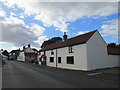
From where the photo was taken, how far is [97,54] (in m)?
22.9

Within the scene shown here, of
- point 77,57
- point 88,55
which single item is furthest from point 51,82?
point 77,57

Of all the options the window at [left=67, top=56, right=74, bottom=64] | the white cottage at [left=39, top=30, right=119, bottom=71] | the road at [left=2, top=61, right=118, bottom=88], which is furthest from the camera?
the window at [left=67, top=56, right=74, bottom=64]

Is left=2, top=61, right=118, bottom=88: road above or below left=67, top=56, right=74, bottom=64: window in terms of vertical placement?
below

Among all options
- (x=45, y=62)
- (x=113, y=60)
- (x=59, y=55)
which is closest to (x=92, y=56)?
(x=113, y=60)

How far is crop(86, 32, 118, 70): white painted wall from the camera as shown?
21612mm

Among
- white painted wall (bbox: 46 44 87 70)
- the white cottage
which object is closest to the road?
white painted wall (bbox: 46 44 87 70)

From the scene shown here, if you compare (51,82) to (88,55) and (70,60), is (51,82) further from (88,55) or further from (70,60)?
(70,60)

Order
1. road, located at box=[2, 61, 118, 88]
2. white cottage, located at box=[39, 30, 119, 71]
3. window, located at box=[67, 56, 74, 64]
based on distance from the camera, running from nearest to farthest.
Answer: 1. road, located at box=[2, 61, 118, 88]
2. white cottage, located at box=[39, 30, 119, 71]
3. window, located at box=[67, 56, 74, 64]

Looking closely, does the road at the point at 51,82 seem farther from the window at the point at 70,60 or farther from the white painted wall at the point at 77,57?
the window at the point at 70,60

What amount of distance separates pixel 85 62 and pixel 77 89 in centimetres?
1326

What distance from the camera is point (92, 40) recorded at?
22.6 meters

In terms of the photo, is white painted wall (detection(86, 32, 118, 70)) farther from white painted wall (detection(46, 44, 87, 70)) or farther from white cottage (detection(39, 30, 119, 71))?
white painted wall (detection(46, 44, 87, 70))

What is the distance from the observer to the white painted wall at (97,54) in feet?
70.9

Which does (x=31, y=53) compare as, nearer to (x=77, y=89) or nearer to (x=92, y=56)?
(x=92, y=56)
